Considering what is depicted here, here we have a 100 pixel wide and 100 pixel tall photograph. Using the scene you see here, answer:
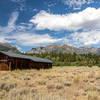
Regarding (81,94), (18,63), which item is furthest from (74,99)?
(18,63)

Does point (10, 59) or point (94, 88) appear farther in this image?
point (10, 59)

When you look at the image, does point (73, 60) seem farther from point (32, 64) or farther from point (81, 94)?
point (81, 94)

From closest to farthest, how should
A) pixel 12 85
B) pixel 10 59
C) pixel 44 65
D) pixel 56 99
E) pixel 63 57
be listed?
pixel 56 99 → pixel 12 85 → pixel 10 59 → pixel 44 65 → pixel 63 57

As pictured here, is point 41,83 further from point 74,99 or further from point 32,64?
point 32,64

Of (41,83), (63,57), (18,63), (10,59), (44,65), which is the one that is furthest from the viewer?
(63,57)

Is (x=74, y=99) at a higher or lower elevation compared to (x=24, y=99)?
lower

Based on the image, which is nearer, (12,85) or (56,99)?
(56,99)

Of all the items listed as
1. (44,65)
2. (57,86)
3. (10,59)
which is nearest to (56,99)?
(57,86)

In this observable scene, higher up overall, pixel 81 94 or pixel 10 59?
pixel 10 59

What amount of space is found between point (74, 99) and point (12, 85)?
4574mm

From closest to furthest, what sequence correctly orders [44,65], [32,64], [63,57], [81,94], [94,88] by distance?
1. [81,94]
2. [94,88]
3. [32,64]
4. [44,65]
5. [63,57]

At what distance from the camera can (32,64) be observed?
1254 inches

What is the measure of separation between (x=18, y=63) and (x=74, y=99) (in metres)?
23.6

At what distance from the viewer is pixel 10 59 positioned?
25.2 meters
